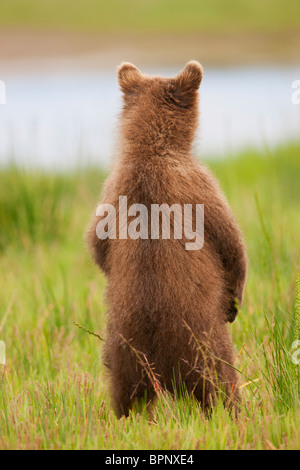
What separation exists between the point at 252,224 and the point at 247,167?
13.8ft

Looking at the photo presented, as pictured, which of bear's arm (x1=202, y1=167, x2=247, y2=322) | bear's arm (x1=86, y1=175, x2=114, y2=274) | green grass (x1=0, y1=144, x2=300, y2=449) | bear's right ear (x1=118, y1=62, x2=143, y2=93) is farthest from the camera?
bear's right ear (x1=118, y1=62, x2=143, y2=93)

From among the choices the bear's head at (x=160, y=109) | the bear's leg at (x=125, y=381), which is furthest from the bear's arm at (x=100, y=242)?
the bear's leg at (x=125, y=381)

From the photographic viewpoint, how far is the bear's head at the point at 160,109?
10.8 ft

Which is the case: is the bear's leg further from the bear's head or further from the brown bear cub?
the bear's head

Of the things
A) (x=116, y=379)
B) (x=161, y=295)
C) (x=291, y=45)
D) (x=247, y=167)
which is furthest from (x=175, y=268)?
(x=291, y=45)

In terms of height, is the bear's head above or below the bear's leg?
above

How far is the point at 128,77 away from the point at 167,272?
1.03m

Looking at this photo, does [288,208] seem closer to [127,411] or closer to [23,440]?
[127,411]

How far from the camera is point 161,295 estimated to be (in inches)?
123

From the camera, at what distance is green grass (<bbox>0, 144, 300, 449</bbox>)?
304 cm

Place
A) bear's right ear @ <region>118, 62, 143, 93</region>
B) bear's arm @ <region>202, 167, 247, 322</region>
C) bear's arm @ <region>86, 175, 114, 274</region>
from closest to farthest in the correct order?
bear's arm @ <region>202, 167, 247, 322</region>
bear's arm @ <region>86, 175, 114, 274</region>
bear's right ear @ <region>118, 62, 143, 93</region>

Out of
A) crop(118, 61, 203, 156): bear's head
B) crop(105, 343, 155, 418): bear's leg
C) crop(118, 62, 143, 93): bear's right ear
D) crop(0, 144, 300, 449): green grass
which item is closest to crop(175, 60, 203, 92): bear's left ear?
crop(118, 61, 203, 156): bear's head

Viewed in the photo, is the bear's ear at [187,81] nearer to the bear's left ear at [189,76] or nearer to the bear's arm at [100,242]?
the bear's left ear at [189,76]

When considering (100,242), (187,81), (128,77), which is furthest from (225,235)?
(128,77)
